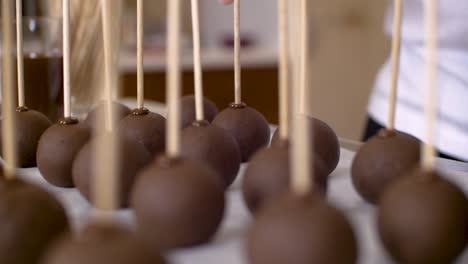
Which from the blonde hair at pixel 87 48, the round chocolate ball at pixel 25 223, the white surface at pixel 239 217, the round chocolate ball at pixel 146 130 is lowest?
the white surface at pixel 239 217

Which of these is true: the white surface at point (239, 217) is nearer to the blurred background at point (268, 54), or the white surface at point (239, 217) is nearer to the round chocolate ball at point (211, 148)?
the round chocolate ball at point (211, 148)

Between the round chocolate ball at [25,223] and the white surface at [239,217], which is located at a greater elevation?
the round chocolate ball at [25,223]

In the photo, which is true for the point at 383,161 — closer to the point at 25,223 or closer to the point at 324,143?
the point at 324,143

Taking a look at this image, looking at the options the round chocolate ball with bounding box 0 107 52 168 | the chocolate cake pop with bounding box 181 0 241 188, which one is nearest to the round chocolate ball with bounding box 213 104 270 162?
the chocolate cake pop with bounding box 181 0 241 188

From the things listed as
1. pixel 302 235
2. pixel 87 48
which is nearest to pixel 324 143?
pixel 302 235

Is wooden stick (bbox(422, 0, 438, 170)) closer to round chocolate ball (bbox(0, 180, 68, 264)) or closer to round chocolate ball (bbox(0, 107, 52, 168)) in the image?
round chocolate ball (bbox(0, 180, 68, 264))

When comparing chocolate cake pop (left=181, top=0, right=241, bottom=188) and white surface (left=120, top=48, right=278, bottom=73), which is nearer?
chocolate cake pop (left=181, top=0, right=241, bottom=188)

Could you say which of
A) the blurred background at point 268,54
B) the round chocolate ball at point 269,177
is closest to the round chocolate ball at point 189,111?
the round chocolate ball at point 269,177
